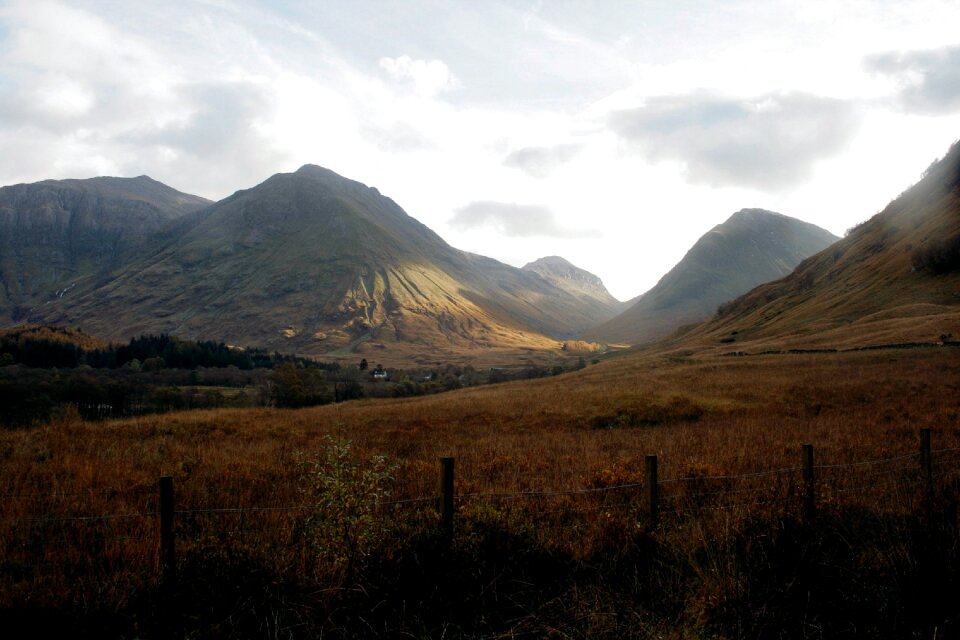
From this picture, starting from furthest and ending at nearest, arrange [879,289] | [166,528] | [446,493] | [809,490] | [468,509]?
[879,289]
[809,490]
[468,509]
[446,493]
[166,528]

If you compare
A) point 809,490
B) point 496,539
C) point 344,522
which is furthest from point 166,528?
point 809,490

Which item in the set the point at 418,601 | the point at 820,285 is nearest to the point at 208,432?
the point at 418,601

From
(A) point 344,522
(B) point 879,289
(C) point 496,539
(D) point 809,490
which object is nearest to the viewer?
(A) point 344,522

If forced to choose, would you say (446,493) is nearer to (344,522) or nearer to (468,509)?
(468,509)

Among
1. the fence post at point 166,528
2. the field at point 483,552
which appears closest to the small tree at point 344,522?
the field at point 483,552

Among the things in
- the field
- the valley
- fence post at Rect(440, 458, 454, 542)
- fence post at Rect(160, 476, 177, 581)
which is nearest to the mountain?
the valley

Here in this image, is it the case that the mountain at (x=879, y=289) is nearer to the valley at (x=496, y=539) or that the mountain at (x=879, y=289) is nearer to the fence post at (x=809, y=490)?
the valley at (x=496, y=539)

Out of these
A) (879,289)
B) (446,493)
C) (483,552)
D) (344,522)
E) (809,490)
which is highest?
(879,289)

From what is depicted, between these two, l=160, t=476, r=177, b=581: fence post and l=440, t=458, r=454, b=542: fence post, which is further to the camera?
l=440, t=458, r=454, b=542: fence post

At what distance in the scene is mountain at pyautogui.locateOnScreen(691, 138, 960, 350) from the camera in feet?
191

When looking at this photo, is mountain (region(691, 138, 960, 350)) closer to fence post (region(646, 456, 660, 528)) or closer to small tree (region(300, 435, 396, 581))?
fence post (region(646, 456, 660, 528))

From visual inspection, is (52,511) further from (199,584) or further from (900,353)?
(900,353)

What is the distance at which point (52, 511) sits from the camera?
9.13 meters

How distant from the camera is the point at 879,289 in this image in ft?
281
